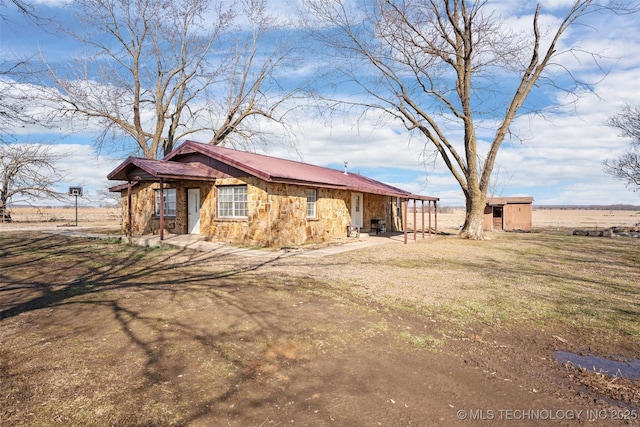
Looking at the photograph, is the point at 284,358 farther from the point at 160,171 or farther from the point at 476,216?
the point at 476,216

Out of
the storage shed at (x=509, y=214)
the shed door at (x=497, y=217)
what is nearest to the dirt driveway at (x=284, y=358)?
the storage shed at (x=509, y=214)

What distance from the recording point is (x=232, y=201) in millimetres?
14500

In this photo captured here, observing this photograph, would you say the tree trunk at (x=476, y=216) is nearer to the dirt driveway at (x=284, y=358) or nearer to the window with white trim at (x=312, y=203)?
the window with white trim at (x=312, y=203)

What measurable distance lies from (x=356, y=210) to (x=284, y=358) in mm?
16393

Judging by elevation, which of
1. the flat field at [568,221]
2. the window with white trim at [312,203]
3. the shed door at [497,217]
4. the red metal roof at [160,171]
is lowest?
the flat field at [568,221]

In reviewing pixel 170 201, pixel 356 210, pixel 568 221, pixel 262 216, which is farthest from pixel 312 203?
pixel 568 221

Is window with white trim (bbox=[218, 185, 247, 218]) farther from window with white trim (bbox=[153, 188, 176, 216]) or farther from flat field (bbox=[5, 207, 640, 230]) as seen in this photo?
flat field (bbox=[5, 207, 640, 230])

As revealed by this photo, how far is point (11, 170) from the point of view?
27297 mm

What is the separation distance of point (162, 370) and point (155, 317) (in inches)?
67.6

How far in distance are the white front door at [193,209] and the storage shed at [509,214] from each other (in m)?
21.6

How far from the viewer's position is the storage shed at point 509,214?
27391 mm

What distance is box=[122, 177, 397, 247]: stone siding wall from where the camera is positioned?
13602 millimetres

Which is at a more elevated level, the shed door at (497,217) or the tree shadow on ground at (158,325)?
the shed door at (497,217)

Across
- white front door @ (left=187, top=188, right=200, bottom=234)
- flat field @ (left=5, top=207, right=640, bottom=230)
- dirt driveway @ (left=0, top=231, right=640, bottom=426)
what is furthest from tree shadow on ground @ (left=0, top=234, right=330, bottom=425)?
flat field @ (left=5, top=207, right=640, bottom=230)
